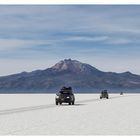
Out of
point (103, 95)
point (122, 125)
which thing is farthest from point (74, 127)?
point (103, 95)

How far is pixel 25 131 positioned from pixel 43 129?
42.5 inches

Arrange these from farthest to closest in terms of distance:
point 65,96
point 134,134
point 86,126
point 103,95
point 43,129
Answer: point 103,95, point 65,96, point 86,126, point 43,129, point 134,134
